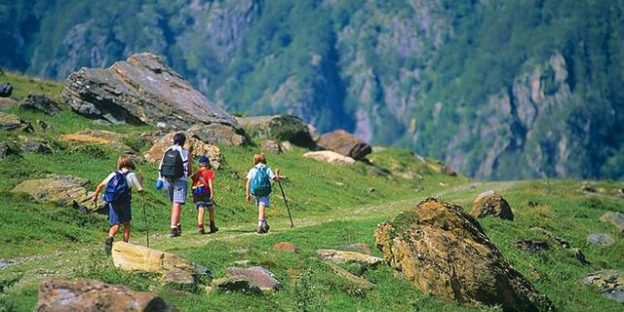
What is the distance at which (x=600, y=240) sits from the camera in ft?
129

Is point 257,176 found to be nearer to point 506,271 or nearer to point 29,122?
point 506,271

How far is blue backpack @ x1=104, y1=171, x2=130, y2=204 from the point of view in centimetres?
2520

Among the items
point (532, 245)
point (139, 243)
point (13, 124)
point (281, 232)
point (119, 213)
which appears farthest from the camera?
point (13, 124)

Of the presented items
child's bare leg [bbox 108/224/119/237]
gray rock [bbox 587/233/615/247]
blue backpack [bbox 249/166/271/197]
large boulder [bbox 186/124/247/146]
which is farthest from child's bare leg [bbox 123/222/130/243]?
large boulder [bbox 186/124/247/146]

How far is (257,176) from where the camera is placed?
30.3 meters

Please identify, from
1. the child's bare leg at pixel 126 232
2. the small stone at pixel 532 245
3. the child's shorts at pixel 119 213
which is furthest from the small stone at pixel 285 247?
the small stone at pixel 532 245

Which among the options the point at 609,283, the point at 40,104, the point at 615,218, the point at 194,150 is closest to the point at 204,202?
the point at 609,283

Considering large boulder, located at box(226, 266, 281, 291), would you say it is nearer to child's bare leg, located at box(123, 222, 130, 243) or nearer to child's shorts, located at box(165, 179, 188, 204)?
child's bare leg, located at box(123, 222, 130, 243)

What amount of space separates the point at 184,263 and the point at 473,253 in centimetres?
810

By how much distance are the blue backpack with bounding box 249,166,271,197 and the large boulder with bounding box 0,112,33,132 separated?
641 inches

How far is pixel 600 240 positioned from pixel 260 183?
15360mm

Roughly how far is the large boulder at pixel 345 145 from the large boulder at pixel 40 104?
1857cm

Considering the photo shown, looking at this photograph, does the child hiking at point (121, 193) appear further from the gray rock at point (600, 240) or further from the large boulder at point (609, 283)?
the gray rock at point (600, 240)

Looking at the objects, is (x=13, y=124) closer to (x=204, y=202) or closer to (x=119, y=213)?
(x=204, y=202)
